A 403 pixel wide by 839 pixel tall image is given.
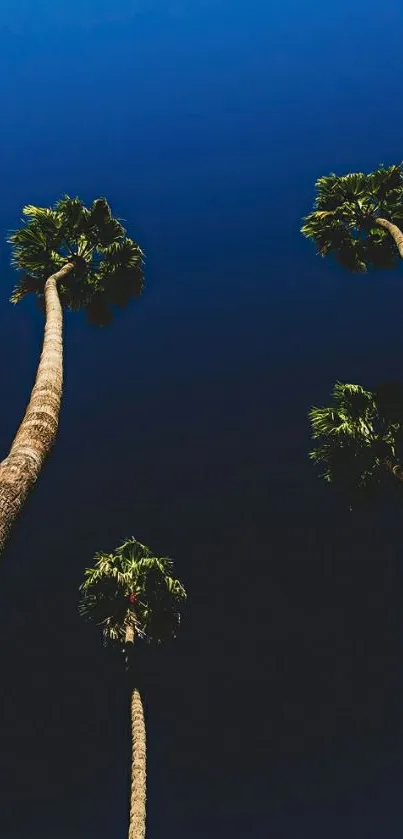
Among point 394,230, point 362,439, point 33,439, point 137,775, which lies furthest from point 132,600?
point 394,230

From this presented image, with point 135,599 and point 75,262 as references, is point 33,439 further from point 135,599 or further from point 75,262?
point 135,599

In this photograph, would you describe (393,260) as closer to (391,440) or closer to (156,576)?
(391,440)

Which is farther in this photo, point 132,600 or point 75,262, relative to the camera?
point 132,600

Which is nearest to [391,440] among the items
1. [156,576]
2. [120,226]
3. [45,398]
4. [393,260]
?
[393,260]

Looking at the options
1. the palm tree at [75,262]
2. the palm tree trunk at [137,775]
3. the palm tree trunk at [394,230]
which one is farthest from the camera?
the palm tree trunk at [394,230]

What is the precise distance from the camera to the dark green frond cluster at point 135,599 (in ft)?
50.6

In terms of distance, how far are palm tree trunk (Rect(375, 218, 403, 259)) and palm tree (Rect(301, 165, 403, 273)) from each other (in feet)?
0.44

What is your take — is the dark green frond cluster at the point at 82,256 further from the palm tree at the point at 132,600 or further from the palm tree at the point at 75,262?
the palm tree at the point at 132,600

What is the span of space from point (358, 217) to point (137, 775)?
698 inches

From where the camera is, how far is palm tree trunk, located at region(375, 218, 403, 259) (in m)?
14.5

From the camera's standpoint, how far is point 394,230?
50.4ft

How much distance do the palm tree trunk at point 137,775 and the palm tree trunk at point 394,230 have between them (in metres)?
14.8

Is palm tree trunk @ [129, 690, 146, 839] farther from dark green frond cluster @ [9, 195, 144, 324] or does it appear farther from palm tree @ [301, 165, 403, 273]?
palm tree @ [301, 165, 403, 273]

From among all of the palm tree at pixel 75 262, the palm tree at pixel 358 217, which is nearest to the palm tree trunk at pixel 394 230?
the palm tree at pixel 358 217
